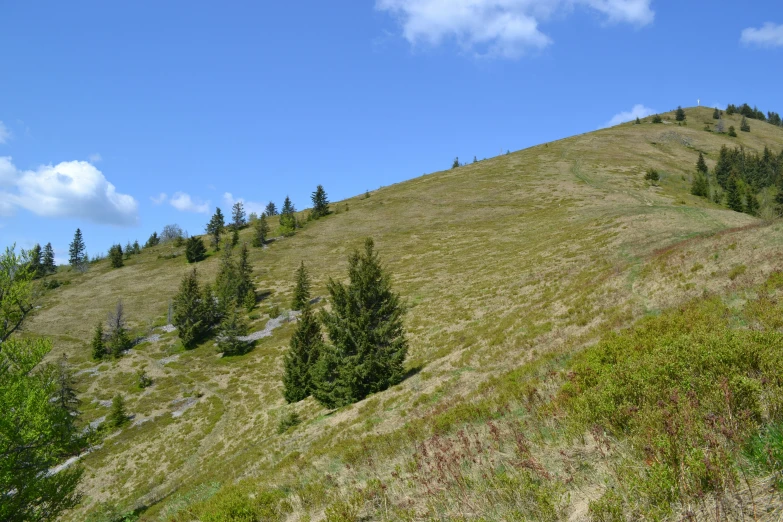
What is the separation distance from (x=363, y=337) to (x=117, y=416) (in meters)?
36.4

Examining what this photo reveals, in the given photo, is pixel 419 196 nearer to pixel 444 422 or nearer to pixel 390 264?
pixel 390 264

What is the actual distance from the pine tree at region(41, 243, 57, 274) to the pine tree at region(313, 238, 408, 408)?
486 ft

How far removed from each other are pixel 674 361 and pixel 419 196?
119 m

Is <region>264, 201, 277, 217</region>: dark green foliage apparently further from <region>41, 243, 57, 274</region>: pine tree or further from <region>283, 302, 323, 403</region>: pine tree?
<region>283, 302, 323, 403</region>: pine tree

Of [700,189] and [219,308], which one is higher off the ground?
[700,189]

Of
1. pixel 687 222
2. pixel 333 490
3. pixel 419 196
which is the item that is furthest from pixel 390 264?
pixel 333 490

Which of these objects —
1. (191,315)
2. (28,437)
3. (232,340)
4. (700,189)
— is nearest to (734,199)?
(700,189)

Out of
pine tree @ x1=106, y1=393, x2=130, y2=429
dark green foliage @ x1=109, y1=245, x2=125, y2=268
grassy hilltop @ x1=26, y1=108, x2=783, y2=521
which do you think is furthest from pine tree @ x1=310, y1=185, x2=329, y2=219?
pine tree @ x1=106, y1=393, x2=130, y2=429

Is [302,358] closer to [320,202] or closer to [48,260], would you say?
[320,202]

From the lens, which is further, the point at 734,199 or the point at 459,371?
the point at 734,199

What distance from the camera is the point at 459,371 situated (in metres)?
19.0

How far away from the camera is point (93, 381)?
53938 mm

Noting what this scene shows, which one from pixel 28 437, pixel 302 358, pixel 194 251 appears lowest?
pixel 302 358

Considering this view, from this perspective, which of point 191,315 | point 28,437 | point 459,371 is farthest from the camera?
point 191,315
